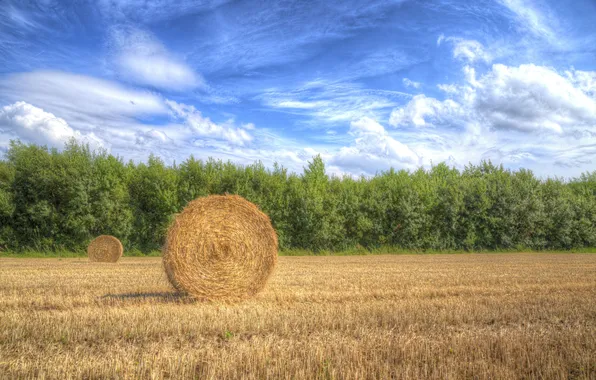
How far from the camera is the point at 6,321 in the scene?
6.75 m

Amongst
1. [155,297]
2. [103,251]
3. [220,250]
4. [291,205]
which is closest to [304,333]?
[220,250]

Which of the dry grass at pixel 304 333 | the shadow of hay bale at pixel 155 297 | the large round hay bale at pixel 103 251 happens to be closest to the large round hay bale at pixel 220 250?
the shadow of hay bale at pixel 155 297

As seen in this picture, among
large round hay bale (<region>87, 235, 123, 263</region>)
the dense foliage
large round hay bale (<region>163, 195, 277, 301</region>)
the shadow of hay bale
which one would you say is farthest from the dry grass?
the dense foliage

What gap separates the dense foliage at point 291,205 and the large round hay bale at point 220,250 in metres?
18.0

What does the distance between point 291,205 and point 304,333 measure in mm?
22643

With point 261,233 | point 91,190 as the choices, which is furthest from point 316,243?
point 261,233

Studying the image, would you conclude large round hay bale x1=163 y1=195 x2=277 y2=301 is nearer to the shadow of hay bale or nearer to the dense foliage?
the shadow of hay bale

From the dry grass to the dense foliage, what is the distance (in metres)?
16.8

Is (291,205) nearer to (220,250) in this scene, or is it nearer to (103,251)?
Result: (103,251)

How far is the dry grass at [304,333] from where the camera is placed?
4.73 metres

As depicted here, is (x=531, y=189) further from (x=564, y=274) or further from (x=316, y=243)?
(x=564, y=274)

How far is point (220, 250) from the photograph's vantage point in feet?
30.9

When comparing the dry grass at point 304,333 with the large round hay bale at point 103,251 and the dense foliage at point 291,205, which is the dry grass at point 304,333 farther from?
the dense foliage at point 291,205

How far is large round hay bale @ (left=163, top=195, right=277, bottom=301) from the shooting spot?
9.07 m
